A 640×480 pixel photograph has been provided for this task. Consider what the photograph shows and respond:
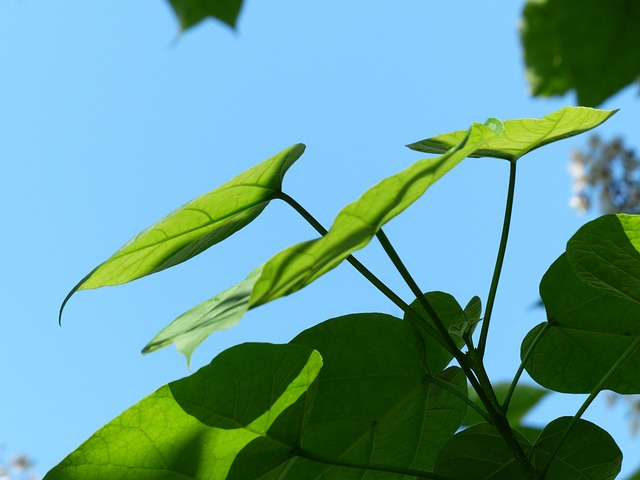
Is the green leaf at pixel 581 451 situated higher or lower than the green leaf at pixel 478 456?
lower

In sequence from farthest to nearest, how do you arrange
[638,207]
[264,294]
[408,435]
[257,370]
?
[638,207] < [408,435] < [257,370] < [264,294]

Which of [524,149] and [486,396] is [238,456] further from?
Result: [524,149]

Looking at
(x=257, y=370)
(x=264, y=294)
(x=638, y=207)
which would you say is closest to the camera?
(x=264, y=294)

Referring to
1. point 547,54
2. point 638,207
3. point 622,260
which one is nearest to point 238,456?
point 622,260

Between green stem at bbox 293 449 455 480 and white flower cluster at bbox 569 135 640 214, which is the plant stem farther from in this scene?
white flower cluster at bbox 569 135 640 214

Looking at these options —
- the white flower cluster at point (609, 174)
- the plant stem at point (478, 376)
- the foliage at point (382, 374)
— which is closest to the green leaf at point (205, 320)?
the foliage at point (382, 374)

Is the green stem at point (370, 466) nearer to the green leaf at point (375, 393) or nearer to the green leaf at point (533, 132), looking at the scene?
Answer: the green leaf at point (375, 393)

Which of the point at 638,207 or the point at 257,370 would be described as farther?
the point at 638,207

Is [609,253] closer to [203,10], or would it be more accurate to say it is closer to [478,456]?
[478,456]
